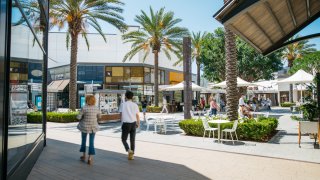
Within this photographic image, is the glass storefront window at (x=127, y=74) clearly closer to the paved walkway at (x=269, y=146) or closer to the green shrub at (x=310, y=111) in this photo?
the paved walkway at (x=269, y=146)

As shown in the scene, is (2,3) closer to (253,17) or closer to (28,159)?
(28,159)

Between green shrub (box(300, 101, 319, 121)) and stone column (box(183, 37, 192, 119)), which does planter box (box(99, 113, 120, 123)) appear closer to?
stone column (box(183, 37, 192, 119))

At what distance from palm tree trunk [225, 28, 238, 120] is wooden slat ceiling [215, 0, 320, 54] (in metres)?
3.50

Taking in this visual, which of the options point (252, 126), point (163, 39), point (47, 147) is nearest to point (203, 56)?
point (163, 39)

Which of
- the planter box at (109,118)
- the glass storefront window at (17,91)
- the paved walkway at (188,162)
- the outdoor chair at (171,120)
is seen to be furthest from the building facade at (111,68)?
the glass storefront window at (17,91)

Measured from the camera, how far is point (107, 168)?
22.1 feet

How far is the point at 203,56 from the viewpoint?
112 feet

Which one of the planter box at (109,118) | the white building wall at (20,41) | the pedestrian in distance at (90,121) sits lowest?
the planter box at (109,118)

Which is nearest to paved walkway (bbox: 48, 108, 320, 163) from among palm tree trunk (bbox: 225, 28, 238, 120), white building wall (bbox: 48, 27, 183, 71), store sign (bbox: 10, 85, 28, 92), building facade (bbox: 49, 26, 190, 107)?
palm tree trunk (bbox: 225, 28, 238, 120)

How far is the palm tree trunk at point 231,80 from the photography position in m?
12.0

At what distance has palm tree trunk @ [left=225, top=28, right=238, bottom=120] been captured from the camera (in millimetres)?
11969

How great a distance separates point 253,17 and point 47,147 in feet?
25.4

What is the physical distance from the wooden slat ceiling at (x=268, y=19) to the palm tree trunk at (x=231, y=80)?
3496 mm

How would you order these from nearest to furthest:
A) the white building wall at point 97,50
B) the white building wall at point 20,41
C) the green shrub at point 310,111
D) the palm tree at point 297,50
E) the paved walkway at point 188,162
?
the white building wall at point 20,41 < the paved walkway at point 188,162 < the green shrub at point 310,111 < the palm tree at point 297,50 < the white building wall at point 97,50
